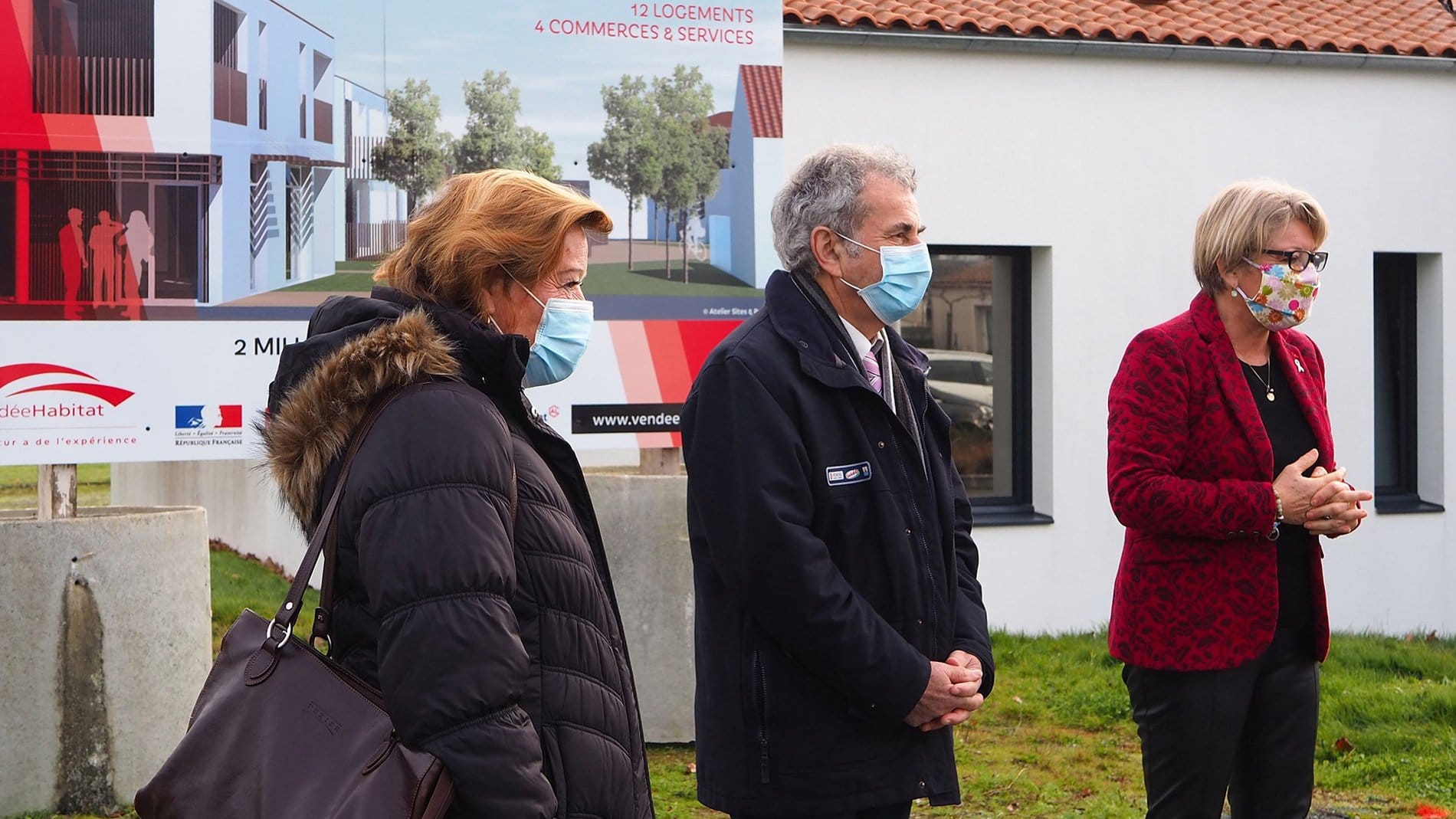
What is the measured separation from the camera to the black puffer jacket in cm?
203

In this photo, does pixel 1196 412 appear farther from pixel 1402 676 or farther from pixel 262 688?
pixel 1402 676

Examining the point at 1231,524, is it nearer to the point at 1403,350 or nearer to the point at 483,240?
the point at 483,240

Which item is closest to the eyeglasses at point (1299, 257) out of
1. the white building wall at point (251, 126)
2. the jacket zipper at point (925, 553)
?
the jacket zipper at point (925, 553)

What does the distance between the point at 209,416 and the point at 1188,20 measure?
7.65 metres

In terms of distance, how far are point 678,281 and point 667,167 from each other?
48 cm

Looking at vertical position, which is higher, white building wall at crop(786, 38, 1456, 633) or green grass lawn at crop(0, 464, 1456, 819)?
white building wall at crop(786, 38, 1456, 633)

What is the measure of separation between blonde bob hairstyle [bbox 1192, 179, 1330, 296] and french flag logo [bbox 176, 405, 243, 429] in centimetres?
341

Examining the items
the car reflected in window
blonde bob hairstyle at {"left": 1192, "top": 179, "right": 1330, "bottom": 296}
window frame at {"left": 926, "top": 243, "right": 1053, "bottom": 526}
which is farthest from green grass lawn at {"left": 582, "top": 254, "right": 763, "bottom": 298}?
the car reflected in window

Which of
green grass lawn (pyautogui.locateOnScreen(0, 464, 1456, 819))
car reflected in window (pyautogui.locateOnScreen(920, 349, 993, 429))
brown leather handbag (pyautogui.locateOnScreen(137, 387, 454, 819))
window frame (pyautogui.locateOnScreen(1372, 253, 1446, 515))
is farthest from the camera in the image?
window frame (pyautogui.locateOnScreen(1372, 253, 1446, 515))

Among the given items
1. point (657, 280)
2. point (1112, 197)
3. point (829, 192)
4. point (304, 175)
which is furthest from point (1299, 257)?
point (1112, 197)

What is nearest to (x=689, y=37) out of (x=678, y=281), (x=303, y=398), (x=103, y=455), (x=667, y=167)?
(x=667, y=167)

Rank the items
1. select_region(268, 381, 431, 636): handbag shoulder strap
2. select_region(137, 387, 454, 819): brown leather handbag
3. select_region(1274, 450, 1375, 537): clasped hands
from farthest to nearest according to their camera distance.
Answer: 1. select_region(1274, 450, 1375, 537): clasped hands
2. select_region(268, 381, 431, 636): handbag shoulder strap
3. select_region(137, 387, 454, 819): brown leather handbag

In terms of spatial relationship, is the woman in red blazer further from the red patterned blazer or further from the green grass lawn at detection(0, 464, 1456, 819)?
the green grass lawn at detection(0, 464, 1456, 819)

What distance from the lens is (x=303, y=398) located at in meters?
2.26
